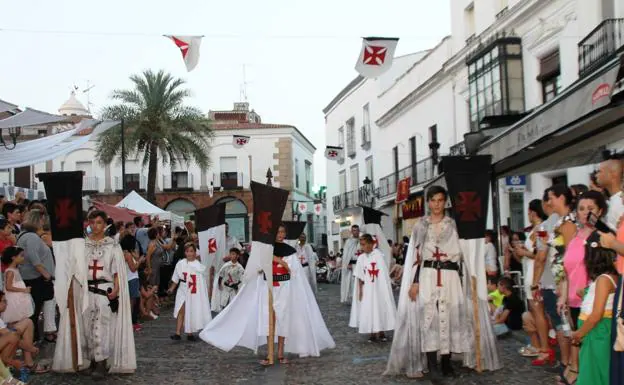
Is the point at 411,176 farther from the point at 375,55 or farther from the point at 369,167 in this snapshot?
the point at 375,55

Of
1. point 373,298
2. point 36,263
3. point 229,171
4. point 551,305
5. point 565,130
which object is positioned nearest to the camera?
point 551,305

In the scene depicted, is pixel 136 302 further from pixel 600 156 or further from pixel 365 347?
pixel 600 156

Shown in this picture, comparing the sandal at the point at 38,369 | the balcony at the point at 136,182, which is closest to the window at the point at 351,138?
the balcony at the point at 136,182

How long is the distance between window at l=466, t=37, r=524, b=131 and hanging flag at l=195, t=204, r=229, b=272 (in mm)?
10498

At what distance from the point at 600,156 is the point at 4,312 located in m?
8.92

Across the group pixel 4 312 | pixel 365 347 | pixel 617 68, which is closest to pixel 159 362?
pixel 4 312

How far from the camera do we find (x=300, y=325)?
32.5 ft

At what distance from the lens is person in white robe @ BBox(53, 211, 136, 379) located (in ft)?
28.0

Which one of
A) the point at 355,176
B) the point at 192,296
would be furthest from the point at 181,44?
Result: the point at 355,176

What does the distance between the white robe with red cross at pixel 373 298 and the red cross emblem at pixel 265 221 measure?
9.38 feet

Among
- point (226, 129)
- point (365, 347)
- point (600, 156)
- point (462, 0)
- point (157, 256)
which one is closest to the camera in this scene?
point (365, 347)

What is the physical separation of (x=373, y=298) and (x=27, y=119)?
23.6 ft

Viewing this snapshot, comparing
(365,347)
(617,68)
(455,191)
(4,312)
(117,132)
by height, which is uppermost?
(117,132)

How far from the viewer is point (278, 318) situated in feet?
32.0
